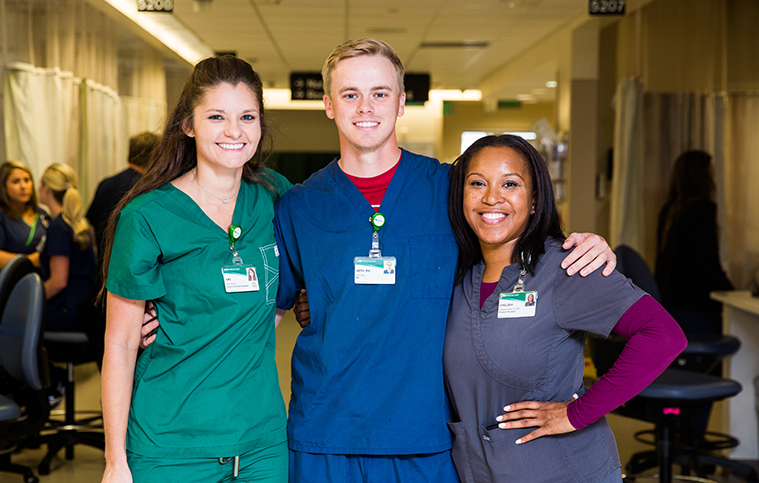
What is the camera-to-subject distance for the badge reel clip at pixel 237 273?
1.53 m

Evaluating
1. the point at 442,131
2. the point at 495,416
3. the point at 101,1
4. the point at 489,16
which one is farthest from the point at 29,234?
the point at 442,131

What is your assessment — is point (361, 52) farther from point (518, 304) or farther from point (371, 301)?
point (518, 304)

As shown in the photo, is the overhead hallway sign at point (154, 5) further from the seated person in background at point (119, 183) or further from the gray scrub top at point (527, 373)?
the gray scrub top at point (527, 373)

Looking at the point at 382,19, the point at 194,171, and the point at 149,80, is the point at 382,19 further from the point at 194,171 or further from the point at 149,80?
the point at 194,171

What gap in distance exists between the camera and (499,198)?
5.15 feet

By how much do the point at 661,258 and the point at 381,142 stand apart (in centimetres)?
326

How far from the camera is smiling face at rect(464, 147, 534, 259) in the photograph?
1.57 m

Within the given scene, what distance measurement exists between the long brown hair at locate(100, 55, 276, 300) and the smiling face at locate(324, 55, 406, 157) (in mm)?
205

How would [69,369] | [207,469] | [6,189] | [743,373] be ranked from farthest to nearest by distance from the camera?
[6,189], [69,369], [743,373], [207,469]

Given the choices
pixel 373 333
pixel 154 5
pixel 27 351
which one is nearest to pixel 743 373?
pixel 373 333

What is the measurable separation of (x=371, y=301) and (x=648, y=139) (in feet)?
16.5

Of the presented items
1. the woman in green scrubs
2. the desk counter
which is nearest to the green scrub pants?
the woman in green scrubs

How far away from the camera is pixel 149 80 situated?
778 cm

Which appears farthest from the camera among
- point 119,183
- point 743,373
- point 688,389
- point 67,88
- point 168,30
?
point 168,30
